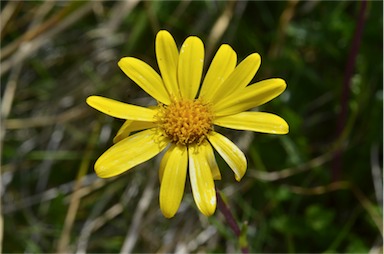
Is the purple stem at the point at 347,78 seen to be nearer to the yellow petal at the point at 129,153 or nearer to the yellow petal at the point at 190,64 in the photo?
the yellow petal at the point at 190,64

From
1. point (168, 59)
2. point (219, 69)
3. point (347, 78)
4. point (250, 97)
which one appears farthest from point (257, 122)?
point (347, 78)

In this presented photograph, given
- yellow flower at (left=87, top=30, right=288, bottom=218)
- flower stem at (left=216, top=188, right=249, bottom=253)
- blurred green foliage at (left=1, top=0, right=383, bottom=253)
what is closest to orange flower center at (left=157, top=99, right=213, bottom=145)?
yellow flower at (left=87, top=30, right=288, bottom=218)

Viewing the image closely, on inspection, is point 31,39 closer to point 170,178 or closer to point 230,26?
point 230,26

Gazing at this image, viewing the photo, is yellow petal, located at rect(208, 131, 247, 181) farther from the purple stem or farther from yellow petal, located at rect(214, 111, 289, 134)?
the purple stem

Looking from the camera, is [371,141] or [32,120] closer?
[371,141]

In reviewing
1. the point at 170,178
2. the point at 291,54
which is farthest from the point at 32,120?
the point at 170,178

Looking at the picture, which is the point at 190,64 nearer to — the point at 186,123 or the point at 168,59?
the point at 168,59
